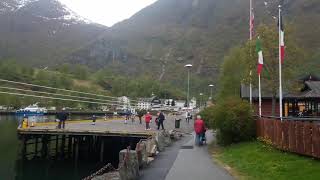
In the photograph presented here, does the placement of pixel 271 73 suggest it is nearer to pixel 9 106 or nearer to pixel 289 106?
pixel 289 106

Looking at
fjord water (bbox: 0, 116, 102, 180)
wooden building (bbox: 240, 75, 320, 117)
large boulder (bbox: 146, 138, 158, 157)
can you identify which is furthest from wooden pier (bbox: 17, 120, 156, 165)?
wooden building (bbox: 240, 75, 320, 117)

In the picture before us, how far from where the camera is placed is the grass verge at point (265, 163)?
55.0 ft

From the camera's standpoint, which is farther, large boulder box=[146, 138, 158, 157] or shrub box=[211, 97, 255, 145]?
shrub box=[211, 97, 255, 145]

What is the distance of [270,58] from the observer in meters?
37.9

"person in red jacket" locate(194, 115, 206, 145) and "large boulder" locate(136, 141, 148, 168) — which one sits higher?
"person in red jacket" locate(194, 115, 206, 145)

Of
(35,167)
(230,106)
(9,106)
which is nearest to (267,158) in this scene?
(230,106)

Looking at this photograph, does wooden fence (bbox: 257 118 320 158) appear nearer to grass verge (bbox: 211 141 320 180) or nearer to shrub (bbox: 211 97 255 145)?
grass verge (bbox: 211 141 320 180)

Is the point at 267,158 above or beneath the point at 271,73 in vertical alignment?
beneath

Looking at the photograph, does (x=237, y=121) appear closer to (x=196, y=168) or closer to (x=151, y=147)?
(x=151, y=147)

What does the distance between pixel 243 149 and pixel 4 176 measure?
66.2ft

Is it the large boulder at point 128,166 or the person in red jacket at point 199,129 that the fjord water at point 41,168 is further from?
the large boulder at point 128,166

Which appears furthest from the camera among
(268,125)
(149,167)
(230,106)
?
(230,106)

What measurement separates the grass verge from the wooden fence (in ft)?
1.09

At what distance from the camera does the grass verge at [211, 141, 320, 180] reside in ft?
55.0
